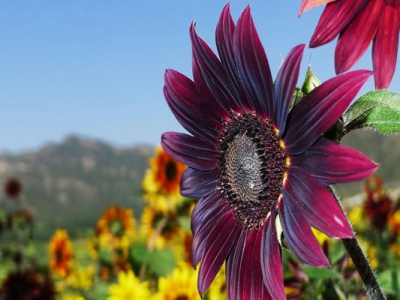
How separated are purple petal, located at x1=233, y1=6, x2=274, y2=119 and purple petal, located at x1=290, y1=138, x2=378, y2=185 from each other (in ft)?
0.30

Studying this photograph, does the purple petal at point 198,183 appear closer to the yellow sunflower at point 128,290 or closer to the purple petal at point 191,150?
the purple petal at point 191,150

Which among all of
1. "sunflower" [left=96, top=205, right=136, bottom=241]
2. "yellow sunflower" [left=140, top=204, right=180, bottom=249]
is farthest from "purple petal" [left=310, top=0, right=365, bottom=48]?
"sunflower" [left=96, top=205, right=136, bottom=241]

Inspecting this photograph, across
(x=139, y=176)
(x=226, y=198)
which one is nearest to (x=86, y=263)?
(x=226, y=198)

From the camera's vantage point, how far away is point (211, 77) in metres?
0.76

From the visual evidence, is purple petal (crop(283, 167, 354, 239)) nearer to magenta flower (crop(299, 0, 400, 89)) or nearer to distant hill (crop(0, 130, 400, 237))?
magenta flower (crop(299, 0, 400, 89))

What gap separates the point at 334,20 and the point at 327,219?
0.64 ft

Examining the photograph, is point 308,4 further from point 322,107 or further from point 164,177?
point 164,177

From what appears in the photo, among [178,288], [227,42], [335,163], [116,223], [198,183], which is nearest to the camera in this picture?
[335,163]

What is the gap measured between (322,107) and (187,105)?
226 mm

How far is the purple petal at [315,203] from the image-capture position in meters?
0.59

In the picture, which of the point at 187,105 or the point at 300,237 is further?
the point at 187,105

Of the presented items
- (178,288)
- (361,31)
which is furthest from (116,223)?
(361,31)

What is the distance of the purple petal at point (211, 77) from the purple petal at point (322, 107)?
13 centimetres

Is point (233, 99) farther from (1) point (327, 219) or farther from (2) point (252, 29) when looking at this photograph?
(1) point (327, 219)
